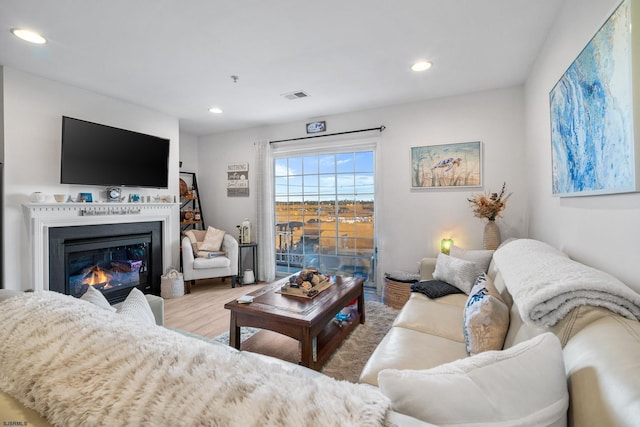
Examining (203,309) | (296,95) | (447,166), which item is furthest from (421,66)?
(203,309)

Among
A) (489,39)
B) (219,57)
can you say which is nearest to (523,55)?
(489,39)

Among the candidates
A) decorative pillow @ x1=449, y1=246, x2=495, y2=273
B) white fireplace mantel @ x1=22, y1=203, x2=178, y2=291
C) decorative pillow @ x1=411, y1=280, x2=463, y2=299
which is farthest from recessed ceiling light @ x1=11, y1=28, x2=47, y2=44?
decorative pillow @ x1=449, y1=246, x2=495, y2=273

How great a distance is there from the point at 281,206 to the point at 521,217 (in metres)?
3.16

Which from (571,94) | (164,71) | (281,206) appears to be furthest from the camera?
(281,206)

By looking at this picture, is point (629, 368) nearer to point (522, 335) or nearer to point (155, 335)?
point (522, 335)

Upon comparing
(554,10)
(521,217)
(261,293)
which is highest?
(554,10)

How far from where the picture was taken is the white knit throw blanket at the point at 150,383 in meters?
0.47

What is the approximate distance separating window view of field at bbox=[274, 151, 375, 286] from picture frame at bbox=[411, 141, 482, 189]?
2.13 feet

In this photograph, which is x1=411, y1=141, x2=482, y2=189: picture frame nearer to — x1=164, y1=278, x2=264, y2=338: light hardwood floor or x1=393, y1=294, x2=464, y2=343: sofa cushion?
x1=393, y1=294, x2=464, y2=343: sofa cushion

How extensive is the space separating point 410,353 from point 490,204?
2.10 m

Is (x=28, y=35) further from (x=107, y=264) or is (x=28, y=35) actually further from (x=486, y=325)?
(x=486, y=325)

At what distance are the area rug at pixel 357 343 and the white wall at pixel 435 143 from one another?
2.84 feet

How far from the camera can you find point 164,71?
2.60 meters

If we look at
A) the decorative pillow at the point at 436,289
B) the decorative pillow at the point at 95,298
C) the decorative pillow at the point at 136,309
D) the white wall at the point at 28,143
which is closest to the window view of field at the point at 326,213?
the decorative pillow at the point at 436,289
